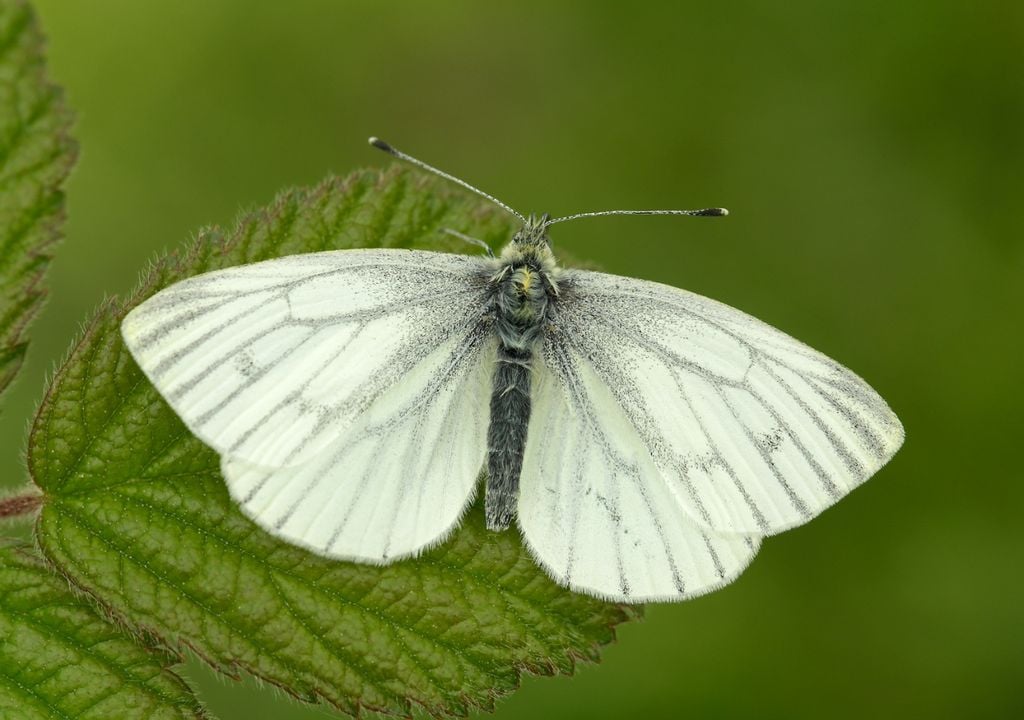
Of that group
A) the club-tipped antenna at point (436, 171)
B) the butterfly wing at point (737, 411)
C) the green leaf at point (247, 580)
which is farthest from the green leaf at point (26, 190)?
the butterfly wing at point (737, 411)

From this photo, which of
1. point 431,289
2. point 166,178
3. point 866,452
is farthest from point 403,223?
point 166,178

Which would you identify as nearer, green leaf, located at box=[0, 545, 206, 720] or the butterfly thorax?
green leaf, located at box=[0, 545, 206, 720]

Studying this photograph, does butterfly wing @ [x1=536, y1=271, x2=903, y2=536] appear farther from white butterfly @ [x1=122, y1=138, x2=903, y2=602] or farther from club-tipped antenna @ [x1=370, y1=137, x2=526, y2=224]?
club-tipped antenna @ [x1=370, y1=137, x2=526, y2=224]

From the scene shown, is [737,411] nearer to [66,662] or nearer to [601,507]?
[601,507]

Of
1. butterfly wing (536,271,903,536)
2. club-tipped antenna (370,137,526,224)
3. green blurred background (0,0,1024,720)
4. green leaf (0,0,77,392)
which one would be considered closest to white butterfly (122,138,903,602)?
butterfly wing (536,271,903,536)

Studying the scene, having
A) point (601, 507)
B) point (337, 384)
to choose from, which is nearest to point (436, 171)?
point (337, 384)

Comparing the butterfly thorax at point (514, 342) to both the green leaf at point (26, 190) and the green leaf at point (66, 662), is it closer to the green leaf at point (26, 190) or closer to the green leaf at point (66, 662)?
the green leaf at point (66, 662)
